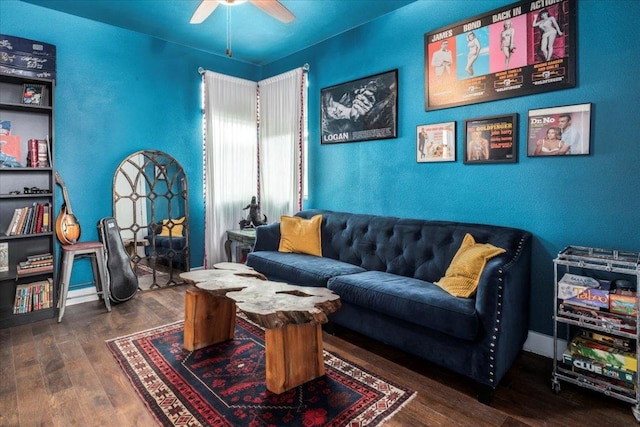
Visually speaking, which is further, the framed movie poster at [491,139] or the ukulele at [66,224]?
the ukulele at [66,224]

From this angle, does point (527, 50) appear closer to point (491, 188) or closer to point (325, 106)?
point (491, 188)

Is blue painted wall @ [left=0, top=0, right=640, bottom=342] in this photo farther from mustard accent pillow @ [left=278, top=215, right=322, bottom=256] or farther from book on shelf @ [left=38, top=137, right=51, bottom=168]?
mustard accent pillow @ [left=278, top=215, right=322, bottom=256]

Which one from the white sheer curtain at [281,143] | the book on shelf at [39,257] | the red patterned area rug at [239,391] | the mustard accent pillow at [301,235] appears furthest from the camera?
the white sheer curtain at [281,143]

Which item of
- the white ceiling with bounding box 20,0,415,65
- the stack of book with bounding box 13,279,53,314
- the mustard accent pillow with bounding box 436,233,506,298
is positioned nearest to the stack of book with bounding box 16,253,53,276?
the stack of book with bounding box 13,279,53,314

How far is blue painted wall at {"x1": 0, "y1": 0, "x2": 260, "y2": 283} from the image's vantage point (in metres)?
3.51

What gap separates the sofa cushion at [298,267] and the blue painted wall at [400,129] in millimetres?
789

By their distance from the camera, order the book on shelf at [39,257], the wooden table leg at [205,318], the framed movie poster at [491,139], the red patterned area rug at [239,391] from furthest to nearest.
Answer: the book on shelf at [39,257]
the framed movie poster at [491,139]
the wooden table leg at [205,318]
the red patterned area rug at [239,391]

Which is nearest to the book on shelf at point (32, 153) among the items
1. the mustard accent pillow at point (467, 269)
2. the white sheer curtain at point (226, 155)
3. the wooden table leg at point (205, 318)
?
the white sheer curtain at point (226, 155)

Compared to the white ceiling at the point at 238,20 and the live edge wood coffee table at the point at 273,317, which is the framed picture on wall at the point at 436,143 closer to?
the white ceiling at the point at 238,20

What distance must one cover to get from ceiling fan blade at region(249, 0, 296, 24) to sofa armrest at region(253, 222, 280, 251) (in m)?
1.96

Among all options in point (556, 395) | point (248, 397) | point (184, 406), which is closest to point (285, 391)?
point (248, 397)

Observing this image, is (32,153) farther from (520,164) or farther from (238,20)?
(520,164)

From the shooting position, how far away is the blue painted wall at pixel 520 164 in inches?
89.9

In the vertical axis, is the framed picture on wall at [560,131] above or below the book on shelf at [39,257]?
above
